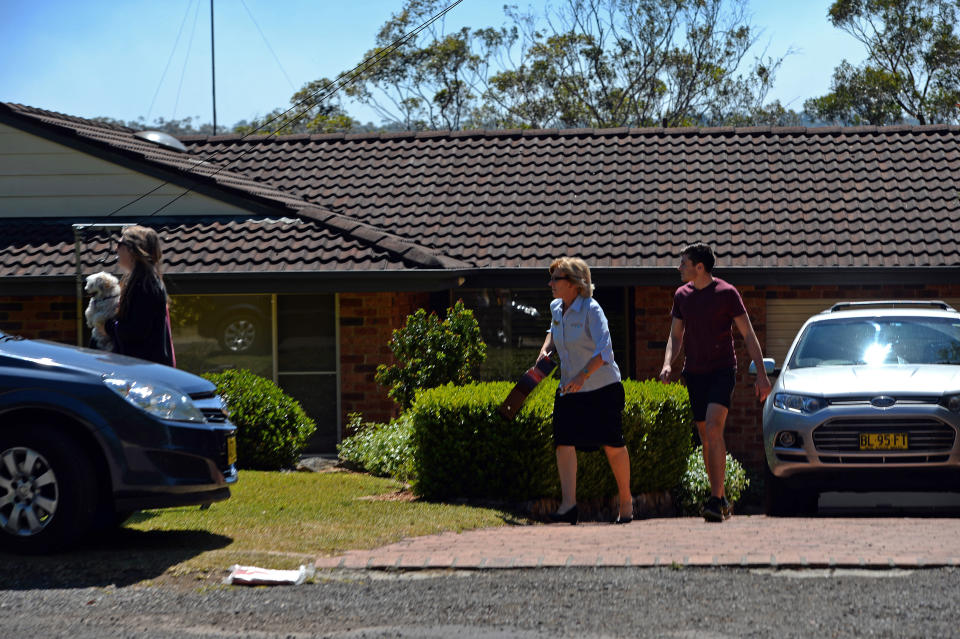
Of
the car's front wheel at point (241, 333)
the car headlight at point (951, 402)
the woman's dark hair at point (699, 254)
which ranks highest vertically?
the woman's dark hair at point (699, 254)

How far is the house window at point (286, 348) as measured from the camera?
14.1m

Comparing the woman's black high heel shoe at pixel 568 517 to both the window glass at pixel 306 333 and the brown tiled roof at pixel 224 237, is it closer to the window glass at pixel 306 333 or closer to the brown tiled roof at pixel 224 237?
the brown tiled roof at pixel 224 237

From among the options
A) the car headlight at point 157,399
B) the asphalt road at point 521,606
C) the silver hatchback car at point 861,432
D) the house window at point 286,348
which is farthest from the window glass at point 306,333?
the asphalt road at point 521,606

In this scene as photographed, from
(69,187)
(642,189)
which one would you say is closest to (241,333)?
(69,187)

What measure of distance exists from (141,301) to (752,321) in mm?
9090

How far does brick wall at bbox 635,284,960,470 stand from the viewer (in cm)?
1452

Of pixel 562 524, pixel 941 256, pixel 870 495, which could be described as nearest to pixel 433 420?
pixel 562 524

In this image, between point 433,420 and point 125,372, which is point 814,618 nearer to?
point 125,372

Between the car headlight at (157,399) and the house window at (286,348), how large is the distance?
24.3 ft

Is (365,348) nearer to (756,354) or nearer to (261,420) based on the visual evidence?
(261,420)

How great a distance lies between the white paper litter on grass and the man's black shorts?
11.0 feet

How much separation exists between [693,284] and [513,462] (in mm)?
1890

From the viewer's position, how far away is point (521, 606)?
5242 millimetres

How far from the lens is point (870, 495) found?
1114cm
